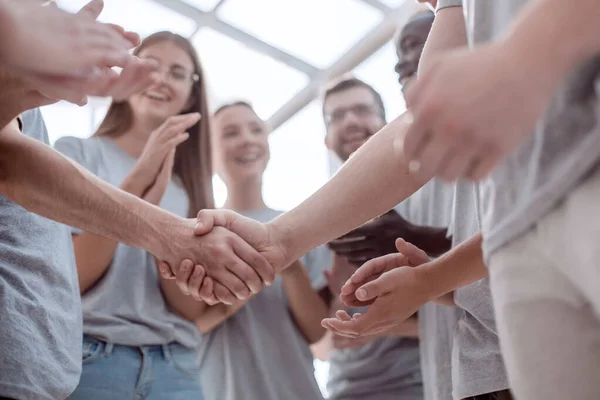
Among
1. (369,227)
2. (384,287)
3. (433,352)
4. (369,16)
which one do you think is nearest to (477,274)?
(384,287)

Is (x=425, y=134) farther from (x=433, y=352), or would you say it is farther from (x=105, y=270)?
(x=105, y=270)

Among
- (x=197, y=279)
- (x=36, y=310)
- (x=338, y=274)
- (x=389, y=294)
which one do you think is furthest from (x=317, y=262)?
(x=36, y=310)

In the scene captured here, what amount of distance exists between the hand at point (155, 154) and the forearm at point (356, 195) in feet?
1.10

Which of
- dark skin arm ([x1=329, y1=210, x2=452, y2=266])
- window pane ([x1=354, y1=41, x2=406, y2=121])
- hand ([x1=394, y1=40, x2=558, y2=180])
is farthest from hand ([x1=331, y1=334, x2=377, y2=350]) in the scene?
window pane ([x1=354, y1=41, x2=406, y2=121])

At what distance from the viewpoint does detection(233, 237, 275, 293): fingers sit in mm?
1119

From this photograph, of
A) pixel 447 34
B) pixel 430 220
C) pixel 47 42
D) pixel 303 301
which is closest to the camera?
pixel 47 42

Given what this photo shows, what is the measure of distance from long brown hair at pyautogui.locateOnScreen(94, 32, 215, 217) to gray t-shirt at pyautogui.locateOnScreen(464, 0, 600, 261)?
1027mm

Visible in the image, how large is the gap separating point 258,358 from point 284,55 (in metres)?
1.86

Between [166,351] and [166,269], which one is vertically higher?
[166,269]

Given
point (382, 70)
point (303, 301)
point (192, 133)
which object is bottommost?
point (303, 301)

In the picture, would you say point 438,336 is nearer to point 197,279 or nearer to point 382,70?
point 197,279

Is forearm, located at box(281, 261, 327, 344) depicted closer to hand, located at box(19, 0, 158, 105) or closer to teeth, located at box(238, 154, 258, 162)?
teeth, located at box(238, 154, 258, 162)

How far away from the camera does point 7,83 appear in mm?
877

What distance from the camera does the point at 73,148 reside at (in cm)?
137
